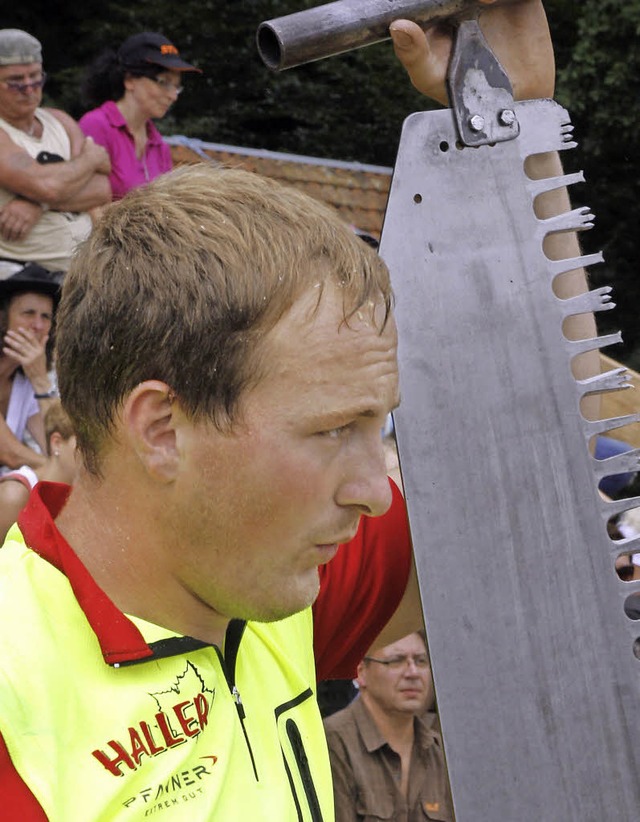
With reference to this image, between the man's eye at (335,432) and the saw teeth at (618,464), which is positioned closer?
the man's eye at (335,432)

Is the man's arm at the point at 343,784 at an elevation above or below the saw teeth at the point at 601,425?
below

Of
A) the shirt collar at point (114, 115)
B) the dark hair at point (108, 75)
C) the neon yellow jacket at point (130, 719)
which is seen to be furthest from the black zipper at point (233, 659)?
the dark hair at point (108, 75)

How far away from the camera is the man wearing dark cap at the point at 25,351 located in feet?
16.4

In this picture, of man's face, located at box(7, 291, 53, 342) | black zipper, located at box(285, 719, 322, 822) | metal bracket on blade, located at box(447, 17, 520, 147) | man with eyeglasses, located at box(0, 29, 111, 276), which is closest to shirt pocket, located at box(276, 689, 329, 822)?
black zipper, located at box(285, 719, 322, 822)

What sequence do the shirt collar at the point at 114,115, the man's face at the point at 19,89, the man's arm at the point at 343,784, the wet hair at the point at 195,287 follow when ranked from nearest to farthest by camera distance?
the wet hair at the point at 195,287 → the man's arm at the point at 343,784 → the man's face at the point at 19,89 → the shirt collar at the point at 114,115

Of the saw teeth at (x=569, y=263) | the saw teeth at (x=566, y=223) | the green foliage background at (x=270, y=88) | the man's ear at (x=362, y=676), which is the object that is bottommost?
the man's ear at (x=362, y=676)

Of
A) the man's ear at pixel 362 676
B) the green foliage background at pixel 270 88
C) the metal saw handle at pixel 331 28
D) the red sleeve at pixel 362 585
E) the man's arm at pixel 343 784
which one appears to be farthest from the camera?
the green foliage background at pixel 270 88

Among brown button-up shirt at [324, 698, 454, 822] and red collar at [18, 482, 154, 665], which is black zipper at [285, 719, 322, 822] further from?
brown button-up shirt at [324, 698, 454, 822]

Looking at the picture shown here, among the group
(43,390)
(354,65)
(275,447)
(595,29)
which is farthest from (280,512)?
(354,65)

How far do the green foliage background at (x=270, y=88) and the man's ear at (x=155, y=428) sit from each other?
7.17m

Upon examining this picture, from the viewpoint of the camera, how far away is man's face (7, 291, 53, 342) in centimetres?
504

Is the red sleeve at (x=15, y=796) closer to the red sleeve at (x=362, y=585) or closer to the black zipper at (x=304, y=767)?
the black zipper at (x=304, y=767)

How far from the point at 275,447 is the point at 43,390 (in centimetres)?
375

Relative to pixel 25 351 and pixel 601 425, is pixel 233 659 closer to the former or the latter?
pixel 601 425
